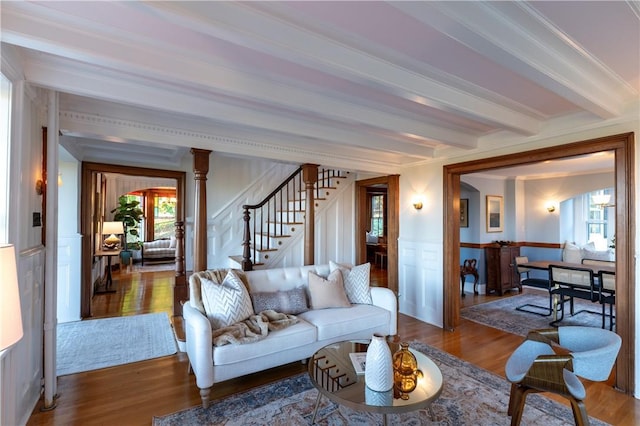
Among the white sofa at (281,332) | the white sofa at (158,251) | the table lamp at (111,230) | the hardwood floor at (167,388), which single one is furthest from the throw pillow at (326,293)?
the white sofa at (158,251)

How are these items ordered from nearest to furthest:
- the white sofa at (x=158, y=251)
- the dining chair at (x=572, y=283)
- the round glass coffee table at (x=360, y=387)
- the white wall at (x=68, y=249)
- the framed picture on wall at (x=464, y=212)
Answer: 1. the round glass coffee table at (x=360, y=387)
2. the dining chair at (x=572, y=283)
3. the white wall at (x=68, y=249)
4. the framed picture on wall at (x=464, y=212)
5. the white sofa at (x=158, y=251)

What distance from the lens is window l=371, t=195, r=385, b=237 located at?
10477mm

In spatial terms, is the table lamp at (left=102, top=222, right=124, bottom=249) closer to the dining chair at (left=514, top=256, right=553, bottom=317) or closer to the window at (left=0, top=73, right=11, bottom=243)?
the window at (left=0, top=73, right=11, bottom=243)

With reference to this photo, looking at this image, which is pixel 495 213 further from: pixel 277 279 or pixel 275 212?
pixel 277 279

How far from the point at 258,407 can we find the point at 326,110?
2.53 m

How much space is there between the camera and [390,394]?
188 cm

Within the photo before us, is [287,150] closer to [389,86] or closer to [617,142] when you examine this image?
[389,86]

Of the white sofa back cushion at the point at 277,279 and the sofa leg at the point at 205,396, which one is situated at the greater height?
the white sofa back cushion at the point at 277,279

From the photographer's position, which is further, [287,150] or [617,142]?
[287,150]

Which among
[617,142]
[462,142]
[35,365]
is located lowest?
[35,365]

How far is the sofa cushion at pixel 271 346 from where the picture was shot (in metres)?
2.46

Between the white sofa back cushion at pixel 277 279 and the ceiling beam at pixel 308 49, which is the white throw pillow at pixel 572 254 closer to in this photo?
the ceiling beam at pixel 308 49

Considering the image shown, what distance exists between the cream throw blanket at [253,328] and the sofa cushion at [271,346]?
39 millimetres

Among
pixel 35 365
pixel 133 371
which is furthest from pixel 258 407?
pixel 35 365
